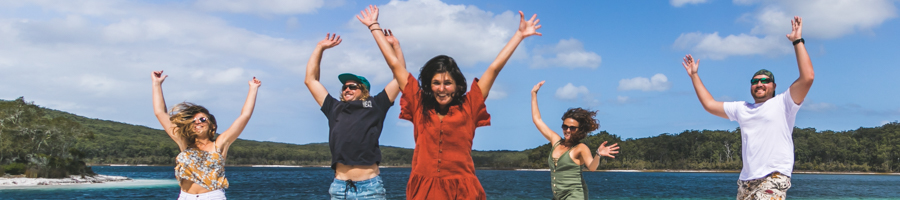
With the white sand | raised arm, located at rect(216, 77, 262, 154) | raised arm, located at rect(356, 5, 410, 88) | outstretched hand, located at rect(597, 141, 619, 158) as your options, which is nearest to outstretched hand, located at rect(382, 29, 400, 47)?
raised arm, located at rect(356, 5, 410, 88)

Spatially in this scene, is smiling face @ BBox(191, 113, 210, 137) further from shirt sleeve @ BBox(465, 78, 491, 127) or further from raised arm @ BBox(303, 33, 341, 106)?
shirt sleeve @ BBox(465, 78, 491, 127)

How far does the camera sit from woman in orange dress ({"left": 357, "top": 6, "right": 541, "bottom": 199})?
3.44 m

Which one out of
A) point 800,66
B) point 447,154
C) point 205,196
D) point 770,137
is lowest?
point 205,196

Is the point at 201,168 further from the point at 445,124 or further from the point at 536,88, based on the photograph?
the point at 536,88

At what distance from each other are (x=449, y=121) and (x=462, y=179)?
36cm

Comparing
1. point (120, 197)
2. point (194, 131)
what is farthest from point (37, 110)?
point (194, 131)

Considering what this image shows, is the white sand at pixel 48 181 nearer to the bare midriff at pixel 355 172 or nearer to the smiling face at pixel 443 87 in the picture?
the bare midriff at pixel 355 172

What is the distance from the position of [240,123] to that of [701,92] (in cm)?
444

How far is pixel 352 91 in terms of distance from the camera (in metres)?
5.18

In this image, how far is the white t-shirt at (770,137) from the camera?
4.77 metres

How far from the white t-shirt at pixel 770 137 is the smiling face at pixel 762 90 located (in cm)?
10

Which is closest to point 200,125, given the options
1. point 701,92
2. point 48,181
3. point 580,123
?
point 580,123

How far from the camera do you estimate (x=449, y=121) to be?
3.44m

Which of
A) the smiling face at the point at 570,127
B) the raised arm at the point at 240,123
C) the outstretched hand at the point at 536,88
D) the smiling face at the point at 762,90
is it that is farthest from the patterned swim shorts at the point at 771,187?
the raised arm at the point at 240,123
